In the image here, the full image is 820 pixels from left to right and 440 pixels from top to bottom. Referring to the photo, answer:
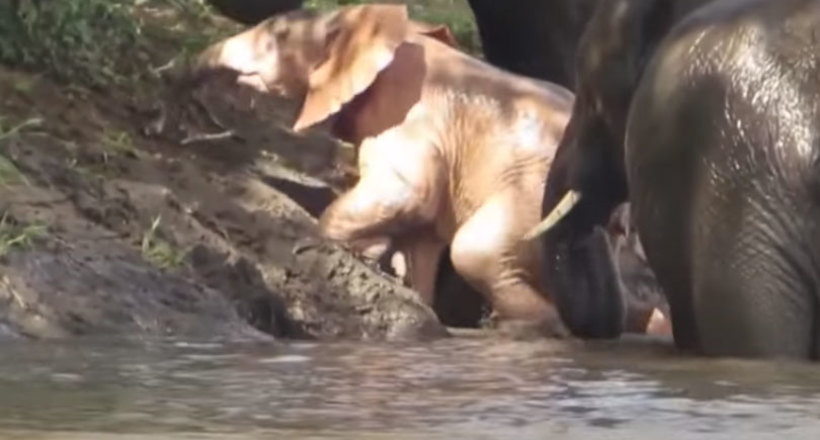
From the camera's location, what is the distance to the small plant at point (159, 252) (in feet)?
21.8

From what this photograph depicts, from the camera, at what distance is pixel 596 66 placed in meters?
6.56

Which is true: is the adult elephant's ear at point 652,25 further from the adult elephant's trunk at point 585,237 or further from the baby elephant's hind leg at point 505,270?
the baby elephant's hind leg at point 505,270

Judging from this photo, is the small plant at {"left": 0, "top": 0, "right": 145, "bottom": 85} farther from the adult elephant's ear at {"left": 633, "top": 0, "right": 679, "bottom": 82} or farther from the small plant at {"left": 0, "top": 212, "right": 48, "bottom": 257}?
the adult elephant's ear at {"left": 633, "top": 0, "right": 679, "bottom": 82}

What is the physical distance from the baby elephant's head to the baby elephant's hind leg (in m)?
0.68

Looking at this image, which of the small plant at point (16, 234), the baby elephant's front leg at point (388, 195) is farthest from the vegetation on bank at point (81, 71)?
the baby elephant's front leg at point (388, 195)

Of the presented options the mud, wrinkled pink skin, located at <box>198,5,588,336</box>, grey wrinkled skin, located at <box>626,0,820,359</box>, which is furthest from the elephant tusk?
grey wrinkled skin, located at <box>626,0,820,359</box>

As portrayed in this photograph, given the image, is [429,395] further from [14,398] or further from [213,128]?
[213,128]

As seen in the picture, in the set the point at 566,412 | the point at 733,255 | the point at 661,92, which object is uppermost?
the point at 661,92

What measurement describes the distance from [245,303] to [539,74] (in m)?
2.78

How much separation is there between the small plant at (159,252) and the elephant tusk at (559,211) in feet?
2.91

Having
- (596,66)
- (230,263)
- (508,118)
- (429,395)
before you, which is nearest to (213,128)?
(508,118)

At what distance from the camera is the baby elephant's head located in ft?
26.7

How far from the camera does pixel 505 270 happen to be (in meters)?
7.64

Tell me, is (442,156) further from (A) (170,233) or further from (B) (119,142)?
(A) (170,233)
